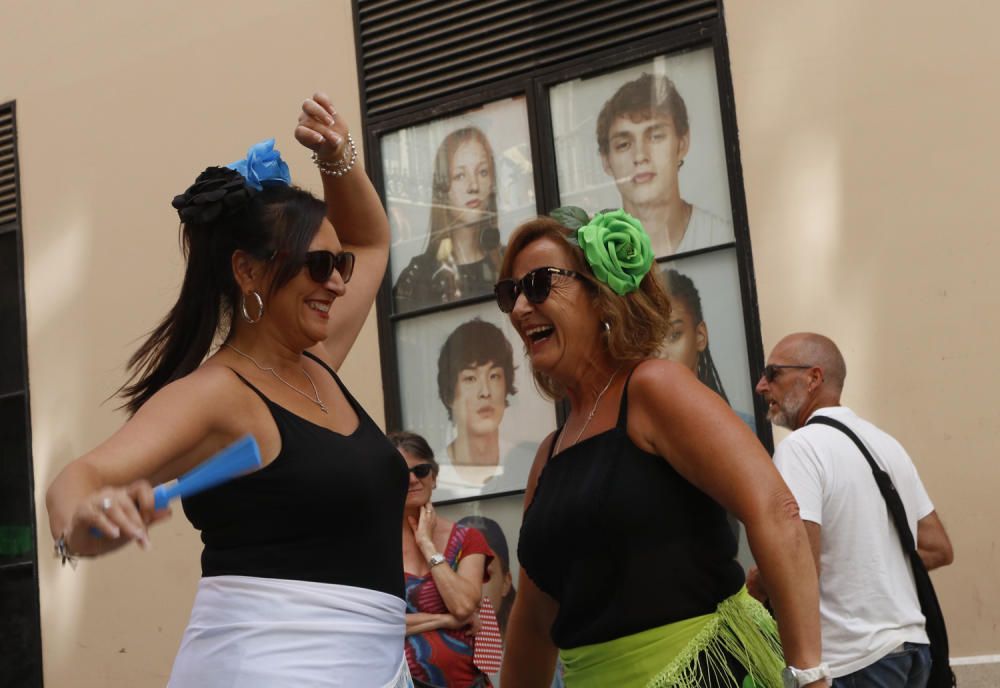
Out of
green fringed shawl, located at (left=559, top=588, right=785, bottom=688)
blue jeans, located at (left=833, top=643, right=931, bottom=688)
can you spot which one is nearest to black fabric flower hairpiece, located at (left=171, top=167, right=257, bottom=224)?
green fringed shawl, located at (left=559, top=588, right=785, bottom=688)

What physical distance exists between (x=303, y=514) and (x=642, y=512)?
728 millimetres

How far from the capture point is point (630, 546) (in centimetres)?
296

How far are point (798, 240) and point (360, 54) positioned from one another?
293cm

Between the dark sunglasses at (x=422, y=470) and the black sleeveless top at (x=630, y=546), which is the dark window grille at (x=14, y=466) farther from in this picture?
the black sleeveless top at (x=630, y=546)

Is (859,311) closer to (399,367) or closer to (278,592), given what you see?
(399,367)

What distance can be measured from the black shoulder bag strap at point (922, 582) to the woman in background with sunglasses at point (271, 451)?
222 cm

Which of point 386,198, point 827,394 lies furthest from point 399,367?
point 827,394

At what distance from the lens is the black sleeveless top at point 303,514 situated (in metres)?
2.71

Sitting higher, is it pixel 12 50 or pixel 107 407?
pixel 12 50

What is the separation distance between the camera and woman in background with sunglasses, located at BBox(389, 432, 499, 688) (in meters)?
5.44

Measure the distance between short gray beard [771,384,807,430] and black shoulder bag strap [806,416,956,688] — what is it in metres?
0.42

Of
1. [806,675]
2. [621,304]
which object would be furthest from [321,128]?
[806,675]

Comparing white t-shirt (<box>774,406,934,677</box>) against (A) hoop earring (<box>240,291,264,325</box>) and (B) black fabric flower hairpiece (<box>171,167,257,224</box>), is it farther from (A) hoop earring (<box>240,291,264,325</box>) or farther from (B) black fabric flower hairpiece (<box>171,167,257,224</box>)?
(B) black fabric flower hairpiece (<box>171,167,257,224</box>)

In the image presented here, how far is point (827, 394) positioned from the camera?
202 inches
